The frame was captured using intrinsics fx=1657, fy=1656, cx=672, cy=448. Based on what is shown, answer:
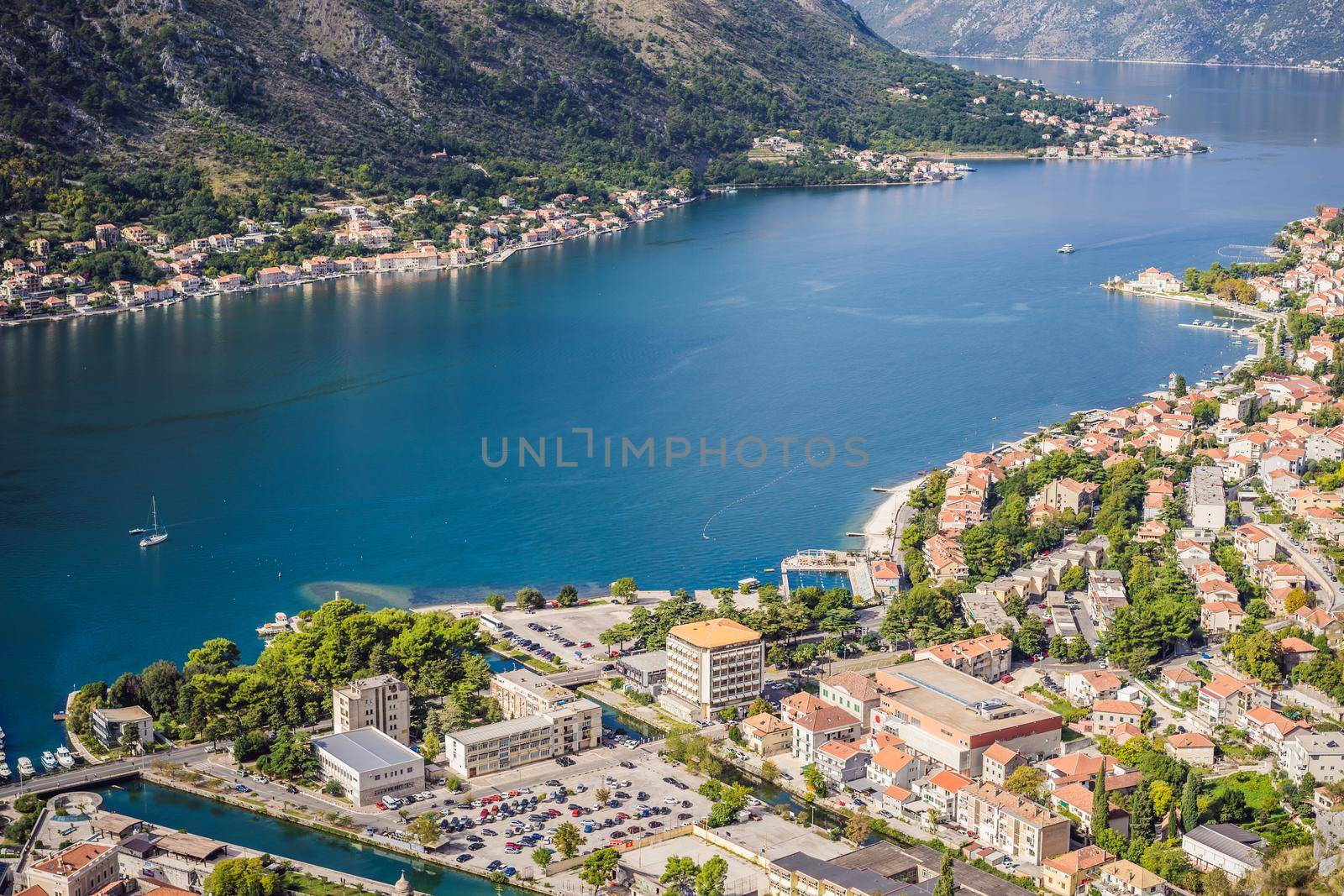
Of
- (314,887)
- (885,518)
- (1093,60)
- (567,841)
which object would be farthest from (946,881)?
(1093,60)

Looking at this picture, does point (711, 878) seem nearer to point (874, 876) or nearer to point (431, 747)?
point (874, 876)

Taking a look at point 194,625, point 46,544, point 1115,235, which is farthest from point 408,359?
point 1115,235

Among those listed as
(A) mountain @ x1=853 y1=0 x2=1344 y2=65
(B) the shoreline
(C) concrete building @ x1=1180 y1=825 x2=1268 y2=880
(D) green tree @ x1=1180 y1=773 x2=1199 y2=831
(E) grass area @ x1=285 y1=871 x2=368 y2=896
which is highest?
(A) mountain @ x1=853 y1=0 x2=1344 y2=65

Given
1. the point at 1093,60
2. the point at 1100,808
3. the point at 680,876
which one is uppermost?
the point at 1093,60

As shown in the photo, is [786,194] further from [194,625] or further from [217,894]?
[217,894]

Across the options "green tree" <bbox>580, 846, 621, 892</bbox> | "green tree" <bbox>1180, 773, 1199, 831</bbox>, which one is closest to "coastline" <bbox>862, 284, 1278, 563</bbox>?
"green tree" <bbox>1180, 773, 1199, 831</bbox>

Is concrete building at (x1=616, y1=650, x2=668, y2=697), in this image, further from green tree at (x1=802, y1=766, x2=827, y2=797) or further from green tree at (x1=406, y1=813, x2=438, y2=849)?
green tree at (x1=406, y1=813, x2=438, y2=849)
